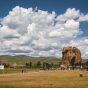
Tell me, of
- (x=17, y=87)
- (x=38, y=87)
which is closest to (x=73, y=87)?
(x=38, y=87)

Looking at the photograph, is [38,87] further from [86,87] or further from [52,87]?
[86,87]

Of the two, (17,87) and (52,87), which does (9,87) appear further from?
(52,87)

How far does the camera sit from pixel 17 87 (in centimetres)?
5038

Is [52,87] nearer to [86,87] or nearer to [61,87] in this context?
[61,87]

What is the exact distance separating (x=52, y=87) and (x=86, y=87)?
604 centimetres

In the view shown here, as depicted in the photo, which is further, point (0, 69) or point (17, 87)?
point (0, 69)

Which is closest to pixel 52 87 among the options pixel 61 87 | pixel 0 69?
pixel 61 87

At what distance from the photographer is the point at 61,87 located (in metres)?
49.7

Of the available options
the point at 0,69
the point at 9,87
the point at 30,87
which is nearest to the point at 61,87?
the point at 30,87

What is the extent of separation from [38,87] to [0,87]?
6775 mm

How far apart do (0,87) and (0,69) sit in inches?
3735

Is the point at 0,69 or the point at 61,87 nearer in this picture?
the point at 61,87

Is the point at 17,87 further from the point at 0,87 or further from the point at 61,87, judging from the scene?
the point at 61,87

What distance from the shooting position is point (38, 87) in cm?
5000
